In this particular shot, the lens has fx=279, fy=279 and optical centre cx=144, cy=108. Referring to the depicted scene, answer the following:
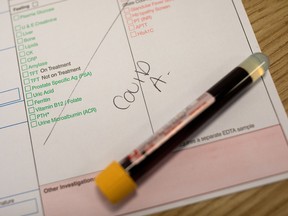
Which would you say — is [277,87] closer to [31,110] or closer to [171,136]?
[171,136]

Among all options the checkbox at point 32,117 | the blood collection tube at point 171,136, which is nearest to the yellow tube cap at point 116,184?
the blood collection tube at point 171,136

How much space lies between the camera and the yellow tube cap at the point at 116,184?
1.25 feet

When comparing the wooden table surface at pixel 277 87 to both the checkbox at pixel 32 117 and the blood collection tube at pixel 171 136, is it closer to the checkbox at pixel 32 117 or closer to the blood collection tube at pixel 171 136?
the blood collection tube at pixel 171 136

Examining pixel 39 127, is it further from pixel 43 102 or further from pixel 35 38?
pixel 35 38

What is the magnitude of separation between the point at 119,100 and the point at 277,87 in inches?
9.8

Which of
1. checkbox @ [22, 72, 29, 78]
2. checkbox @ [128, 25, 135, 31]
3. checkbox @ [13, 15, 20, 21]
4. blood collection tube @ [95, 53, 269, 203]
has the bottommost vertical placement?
blood collection tube @ [95, 53, 269, 203]

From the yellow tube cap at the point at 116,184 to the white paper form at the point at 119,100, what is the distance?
29 millimetres

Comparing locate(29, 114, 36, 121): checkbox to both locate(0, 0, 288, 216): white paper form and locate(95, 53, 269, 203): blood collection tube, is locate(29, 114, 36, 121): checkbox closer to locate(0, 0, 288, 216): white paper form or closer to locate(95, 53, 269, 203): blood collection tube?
locate(0, 0, 288, 216): white paper form

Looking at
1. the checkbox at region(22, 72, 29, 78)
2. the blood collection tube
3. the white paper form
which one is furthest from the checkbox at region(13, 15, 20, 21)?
the blood collection tube

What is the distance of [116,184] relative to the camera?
0.38 meters

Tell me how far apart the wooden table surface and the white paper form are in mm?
16

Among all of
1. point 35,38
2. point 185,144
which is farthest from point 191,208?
point 35,38

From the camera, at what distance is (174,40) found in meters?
0.47

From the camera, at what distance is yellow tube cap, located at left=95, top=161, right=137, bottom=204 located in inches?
15.0
